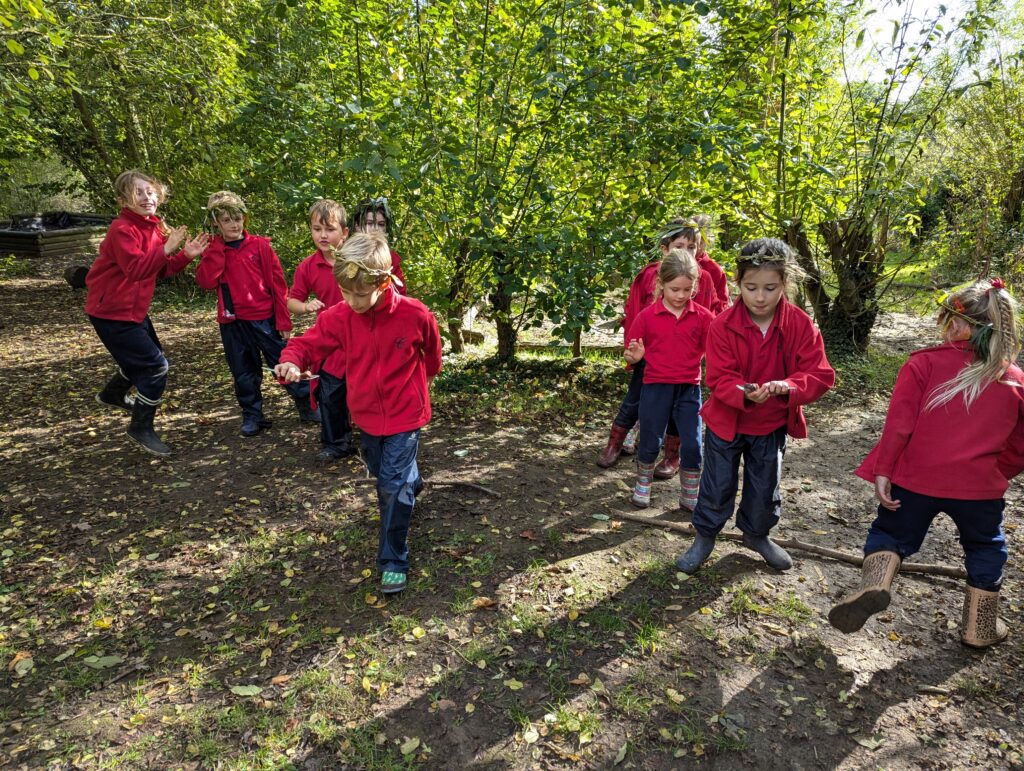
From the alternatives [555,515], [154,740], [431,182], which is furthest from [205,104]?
[154,740]

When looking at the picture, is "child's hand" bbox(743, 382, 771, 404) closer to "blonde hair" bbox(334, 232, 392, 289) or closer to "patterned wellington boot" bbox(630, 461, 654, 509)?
"patterned wellington boot" bbox(630, 461, 654, 509)

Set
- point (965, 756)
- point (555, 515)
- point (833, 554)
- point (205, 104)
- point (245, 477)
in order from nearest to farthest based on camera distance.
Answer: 1. point (965, 756)
2. point (833, 554)
3. point (555, 515)
4. point (245, 477)
5. point (205, 104)

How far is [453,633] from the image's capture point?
311 cm

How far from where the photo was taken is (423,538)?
12.9 feet

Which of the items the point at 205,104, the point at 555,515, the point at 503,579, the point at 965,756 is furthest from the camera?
the point at 205,104

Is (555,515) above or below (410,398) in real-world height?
below

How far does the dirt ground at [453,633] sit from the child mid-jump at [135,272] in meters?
0.86

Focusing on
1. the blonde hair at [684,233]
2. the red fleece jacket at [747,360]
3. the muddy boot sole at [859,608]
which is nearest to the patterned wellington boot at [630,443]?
the blonde hair at [684,233]

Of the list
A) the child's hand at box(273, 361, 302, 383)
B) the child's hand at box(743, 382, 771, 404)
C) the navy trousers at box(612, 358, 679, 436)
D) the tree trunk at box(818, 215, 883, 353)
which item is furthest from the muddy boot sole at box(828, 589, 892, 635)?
the tree trunk at box(818, 215, 883, 353)

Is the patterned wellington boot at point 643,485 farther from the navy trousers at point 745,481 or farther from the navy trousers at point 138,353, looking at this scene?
the navy trousers at point 138,353

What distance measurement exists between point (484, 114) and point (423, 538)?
421cm

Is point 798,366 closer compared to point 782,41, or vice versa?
point 798,366

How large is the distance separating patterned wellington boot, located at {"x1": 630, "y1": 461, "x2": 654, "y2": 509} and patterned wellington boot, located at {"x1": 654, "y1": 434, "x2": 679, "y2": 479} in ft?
1.77

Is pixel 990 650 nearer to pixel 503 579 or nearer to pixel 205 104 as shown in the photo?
pixel 503 579
